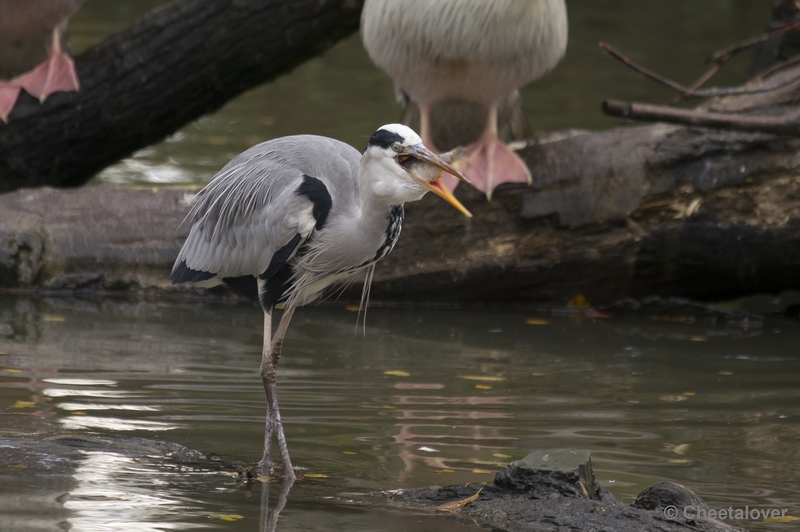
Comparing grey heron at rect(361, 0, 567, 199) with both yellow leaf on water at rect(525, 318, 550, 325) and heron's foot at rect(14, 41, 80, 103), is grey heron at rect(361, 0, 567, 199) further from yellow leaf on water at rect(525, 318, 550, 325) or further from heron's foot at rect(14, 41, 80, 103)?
heron's foot at rect(14, 41, 80, 103)

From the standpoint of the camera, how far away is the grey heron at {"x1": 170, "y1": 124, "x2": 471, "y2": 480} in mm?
3951

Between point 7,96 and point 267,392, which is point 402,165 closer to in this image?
point 267,392

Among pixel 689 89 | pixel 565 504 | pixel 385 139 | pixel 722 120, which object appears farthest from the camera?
pixel 689 89

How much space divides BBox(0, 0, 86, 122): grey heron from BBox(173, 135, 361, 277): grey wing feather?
258 centimetres

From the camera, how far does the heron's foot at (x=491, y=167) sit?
6539 millimetres

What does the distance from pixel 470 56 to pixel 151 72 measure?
2.22 metres

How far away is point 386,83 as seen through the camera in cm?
1353

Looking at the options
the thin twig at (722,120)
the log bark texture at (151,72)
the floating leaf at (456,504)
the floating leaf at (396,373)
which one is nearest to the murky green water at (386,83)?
the log bark texture at (151,72)

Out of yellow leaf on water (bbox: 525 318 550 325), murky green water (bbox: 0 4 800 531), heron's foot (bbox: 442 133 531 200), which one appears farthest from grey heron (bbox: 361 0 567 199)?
murky green water (bbox: 0 4 800 531)

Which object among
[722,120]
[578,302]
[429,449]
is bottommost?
[429,449]

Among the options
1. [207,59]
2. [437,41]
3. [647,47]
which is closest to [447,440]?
[437,41]

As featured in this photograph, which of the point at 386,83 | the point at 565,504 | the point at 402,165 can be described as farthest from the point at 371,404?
the point at 386,83

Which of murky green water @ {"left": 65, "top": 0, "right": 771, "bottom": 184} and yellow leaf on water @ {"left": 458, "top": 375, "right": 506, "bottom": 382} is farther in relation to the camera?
murky green water @ {"left": 65, "top": 0, "right": 771, "bottom": 184}

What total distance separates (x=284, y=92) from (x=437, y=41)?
709 centimetres
